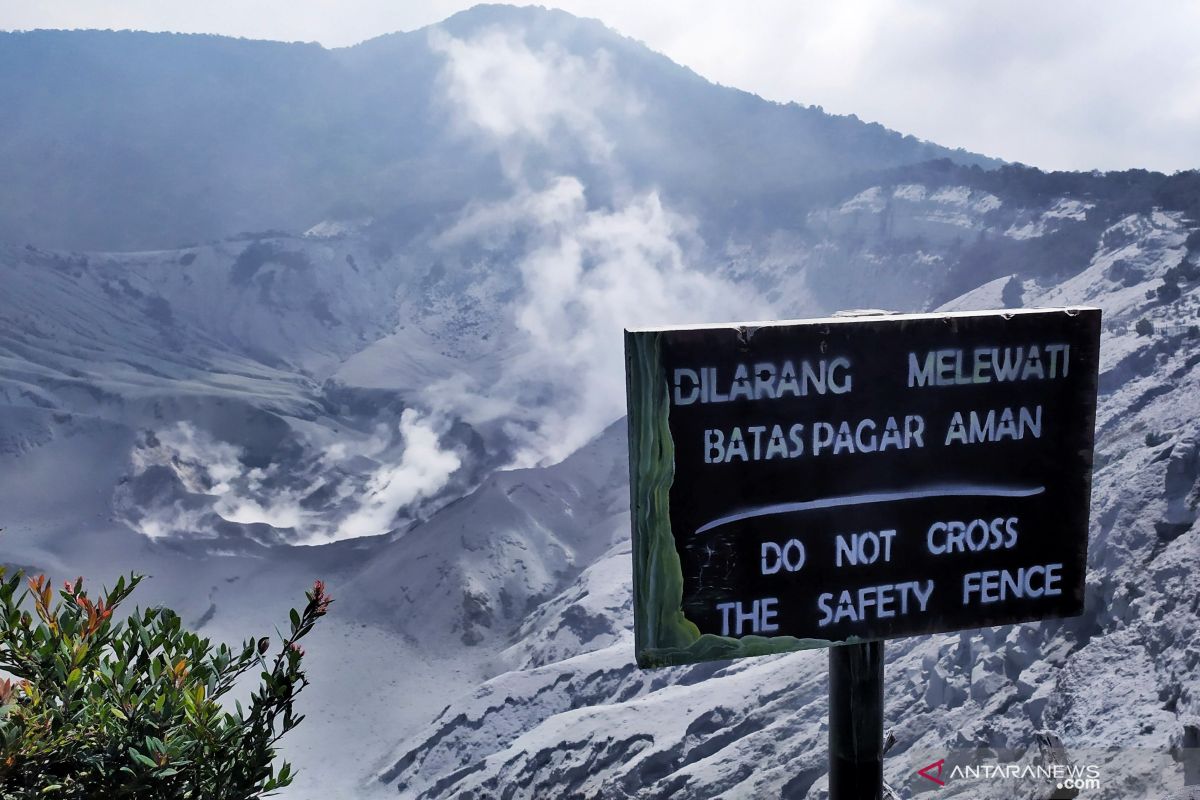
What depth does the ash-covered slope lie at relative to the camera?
9.57m

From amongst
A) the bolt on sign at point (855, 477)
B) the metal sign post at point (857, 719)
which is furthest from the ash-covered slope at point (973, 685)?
the bolt on sign at point (855, 477)

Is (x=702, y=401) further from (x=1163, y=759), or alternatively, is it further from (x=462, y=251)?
(x=462, y=251)

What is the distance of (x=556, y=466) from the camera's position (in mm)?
27156

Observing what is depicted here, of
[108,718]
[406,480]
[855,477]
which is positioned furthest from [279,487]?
[855,477]

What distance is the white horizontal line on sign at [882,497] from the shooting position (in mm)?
3123

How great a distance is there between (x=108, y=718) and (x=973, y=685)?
33.6ft

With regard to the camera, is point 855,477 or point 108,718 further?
point 855,477

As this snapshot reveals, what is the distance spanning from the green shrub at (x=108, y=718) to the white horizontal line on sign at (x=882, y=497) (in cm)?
130

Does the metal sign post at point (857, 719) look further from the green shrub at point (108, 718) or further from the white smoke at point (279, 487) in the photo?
the white smoke at point (279, 487)

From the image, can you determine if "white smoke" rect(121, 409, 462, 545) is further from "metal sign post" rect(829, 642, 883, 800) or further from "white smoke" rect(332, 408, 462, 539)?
"metal sign post" rect(829, 642, 883, 800)

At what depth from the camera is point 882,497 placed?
323cm

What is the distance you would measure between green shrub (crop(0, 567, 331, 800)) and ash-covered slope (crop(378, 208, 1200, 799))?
25.1ft

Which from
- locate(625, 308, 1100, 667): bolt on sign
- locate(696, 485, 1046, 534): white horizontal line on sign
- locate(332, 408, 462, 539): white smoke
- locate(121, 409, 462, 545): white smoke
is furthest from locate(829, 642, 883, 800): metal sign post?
locate(332, 408, 462, 539): white smoke

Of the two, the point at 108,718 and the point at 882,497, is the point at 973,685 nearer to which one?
the point at 882,497
